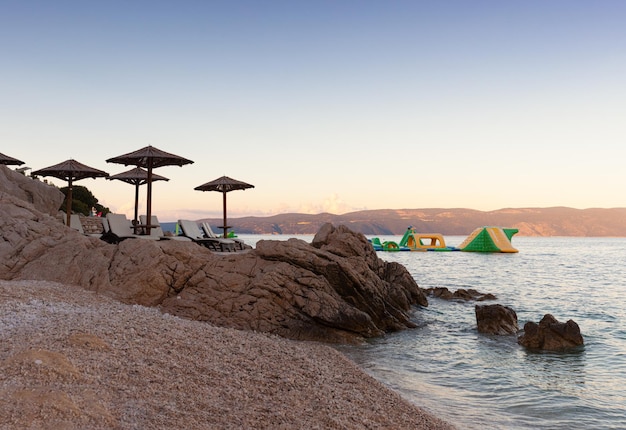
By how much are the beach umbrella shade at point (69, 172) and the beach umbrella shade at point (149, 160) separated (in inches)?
108

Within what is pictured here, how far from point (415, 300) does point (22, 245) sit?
13.8 meters

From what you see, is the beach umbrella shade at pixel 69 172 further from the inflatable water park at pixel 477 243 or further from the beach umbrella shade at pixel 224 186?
the inflatable water park at pixel 477 243

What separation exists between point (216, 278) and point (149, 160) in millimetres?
8593

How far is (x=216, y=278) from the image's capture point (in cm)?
1180

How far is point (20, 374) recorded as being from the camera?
4551 millimetres

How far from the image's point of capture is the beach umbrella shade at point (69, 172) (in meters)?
20.2

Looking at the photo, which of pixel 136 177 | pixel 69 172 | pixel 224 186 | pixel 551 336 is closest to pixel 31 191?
pixel 69 172

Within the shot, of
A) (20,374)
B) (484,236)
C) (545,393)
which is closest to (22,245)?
(20,374)

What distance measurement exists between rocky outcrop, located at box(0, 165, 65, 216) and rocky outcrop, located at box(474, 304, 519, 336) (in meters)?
20.3

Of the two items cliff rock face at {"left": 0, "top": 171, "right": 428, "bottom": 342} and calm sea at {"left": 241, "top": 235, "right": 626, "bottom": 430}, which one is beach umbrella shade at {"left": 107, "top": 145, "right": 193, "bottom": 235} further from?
calm sea at {"left": 241, "top": 235, "right": 626, "bottom": 430}

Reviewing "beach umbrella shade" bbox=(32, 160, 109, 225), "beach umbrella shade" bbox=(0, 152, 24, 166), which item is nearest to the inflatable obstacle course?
"beach umbrella shade" bbox=(32, 160, 109, 225)

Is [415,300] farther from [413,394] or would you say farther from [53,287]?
[53,287]

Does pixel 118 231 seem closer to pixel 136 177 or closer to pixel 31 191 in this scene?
pixel 136 177

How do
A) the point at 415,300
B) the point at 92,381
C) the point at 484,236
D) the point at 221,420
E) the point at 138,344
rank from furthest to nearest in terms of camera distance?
the point at 484,236, the point at 415,300, the point at 138,344, the point at 92,381, the point at 221,420
